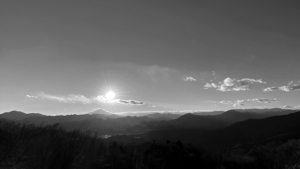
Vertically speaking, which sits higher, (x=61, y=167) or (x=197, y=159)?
(x=61, y=167)

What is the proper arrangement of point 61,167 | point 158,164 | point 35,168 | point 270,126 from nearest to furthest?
1. point 35,168
2. point 61,167
3. point 158,164
4. point 270,126

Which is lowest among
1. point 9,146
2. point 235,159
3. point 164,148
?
point 235,159

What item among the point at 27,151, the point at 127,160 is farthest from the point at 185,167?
the point at 27,151

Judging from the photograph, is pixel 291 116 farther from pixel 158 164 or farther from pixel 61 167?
pixel 61 167

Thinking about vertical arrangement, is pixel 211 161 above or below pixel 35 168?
below

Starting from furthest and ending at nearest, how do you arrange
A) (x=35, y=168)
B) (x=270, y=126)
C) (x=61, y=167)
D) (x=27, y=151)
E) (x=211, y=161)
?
(x=270, y=126)
(x=211, y=161)
(x=27, y=151)
(x=61, y=167)
(x=35, y=168)

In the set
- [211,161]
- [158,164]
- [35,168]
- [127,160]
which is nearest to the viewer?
[35,168]

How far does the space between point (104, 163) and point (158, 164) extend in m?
21.3

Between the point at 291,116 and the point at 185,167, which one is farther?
the point at 291,116

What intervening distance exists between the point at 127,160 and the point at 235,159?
163 ft

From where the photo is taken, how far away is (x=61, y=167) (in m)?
51.5

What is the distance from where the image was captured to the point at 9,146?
52.4 meters

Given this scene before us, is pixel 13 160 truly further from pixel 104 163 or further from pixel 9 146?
pixel 104 163

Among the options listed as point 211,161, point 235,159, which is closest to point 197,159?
point 211,161
